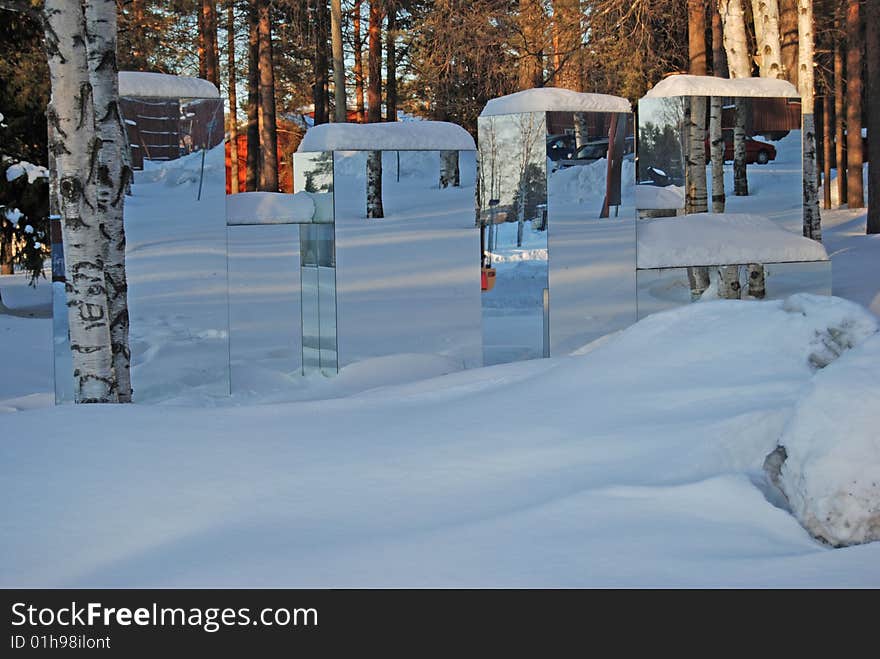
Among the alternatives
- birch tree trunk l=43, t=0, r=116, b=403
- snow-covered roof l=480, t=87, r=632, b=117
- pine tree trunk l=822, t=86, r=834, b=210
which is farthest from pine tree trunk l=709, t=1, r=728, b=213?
→ pine tree trunk l=822, t=86, r=834, b=210

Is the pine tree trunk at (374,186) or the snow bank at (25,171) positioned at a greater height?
the snow bank at (25,171)

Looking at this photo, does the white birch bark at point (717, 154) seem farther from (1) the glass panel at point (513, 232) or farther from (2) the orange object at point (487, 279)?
(2) the orange object at point (487, 279)

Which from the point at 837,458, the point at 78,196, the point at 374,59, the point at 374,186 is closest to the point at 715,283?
the point at 374,186

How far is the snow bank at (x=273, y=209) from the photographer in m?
8.30

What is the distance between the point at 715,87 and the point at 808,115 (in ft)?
7.09

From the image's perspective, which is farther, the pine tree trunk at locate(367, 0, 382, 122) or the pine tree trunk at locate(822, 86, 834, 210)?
the pine tree trunk at locate(822, 86, 834, 210)

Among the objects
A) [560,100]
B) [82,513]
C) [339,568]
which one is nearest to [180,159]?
[560,100]

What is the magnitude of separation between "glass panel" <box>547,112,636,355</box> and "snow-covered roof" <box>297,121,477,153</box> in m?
0.85

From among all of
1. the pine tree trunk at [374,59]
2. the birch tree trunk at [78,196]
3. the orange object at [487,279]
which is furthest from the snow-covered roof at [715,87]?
the pine tree trunk at [374,59]

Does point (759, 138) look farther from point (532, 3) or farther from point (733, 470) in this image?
point (532, 3)

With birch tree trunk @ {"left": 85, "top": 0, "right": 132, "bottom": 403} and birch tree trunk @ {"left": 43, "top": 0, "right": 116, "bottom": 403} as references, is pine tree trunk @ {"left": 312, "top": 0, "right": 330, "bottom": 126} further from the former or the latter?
birch tree trunk @ {"left": 43, "top": 0, "right": 116, "bottom": 403}

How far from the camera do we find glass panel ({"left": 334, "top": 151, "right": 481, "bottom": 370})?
824cm

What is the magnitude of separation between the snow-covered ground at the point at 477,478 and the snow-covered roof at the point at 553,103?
2.63m

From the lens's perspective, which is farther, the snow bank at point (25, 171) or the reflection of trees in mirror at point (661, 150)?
the snow bank at point (25, 171)
